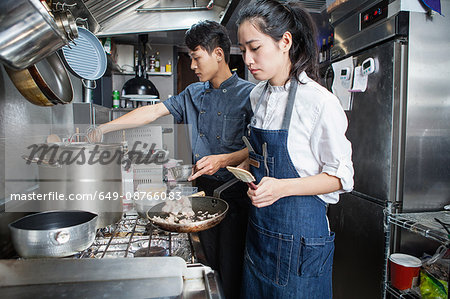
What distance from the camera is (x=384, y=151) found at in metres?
1.76

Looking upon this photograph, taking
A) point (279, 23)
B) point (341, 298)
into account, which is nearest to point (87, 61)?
point (279, 23)

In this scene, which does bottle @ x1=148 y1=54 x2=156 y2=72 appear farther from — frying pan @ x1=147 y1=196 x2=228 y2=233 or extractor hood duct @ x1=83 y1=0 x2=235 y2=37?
frying pan @ x1=147 y1=196 x2=228 y2=233

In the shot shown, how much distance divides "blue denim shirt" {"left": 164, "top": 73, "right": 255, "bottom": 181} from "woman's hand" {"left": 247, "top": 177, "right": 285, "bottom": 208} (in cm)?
59

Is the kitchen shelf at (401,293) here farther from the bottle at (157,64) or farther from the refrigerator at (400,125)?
the bottle at (157,64)

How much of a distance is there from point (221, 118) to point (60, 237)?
1.02 metres

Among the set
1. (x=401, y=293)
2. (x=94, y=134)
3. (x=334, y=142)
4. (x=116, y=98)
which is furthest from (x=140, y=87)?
(x=401, y=293)

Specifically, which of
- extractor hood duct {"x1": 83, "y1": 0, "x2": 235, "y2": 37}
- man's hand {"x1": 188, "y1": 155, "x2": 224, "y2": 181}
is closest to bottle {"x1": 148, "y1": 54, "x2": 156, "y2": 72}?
extractor hood duct {"x1": 83, "y1": 0, "x2": 235, "y2": 37}

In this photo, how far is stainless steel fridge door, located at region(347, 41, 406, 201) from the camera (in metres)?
1.70

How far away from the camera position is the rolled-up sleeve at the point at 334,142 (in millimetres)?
1018

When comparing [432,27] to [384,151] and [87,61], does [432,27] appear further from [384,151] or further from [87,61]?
[87,61]

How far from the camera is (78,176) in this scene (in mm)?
1021

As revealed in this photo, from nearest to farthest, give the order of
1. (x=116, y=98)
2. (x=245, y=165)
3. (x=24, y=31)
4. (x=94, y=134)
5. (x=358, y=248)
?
(x=24, y=31) < (x=245, y=165) < (x=94, y=134) < (x=358, y=248) < (x=116, y=98)

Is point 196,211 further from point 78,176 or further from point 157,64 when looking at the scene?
point 157,64

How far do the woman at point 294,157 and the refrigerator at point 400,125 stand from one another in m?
0.81
